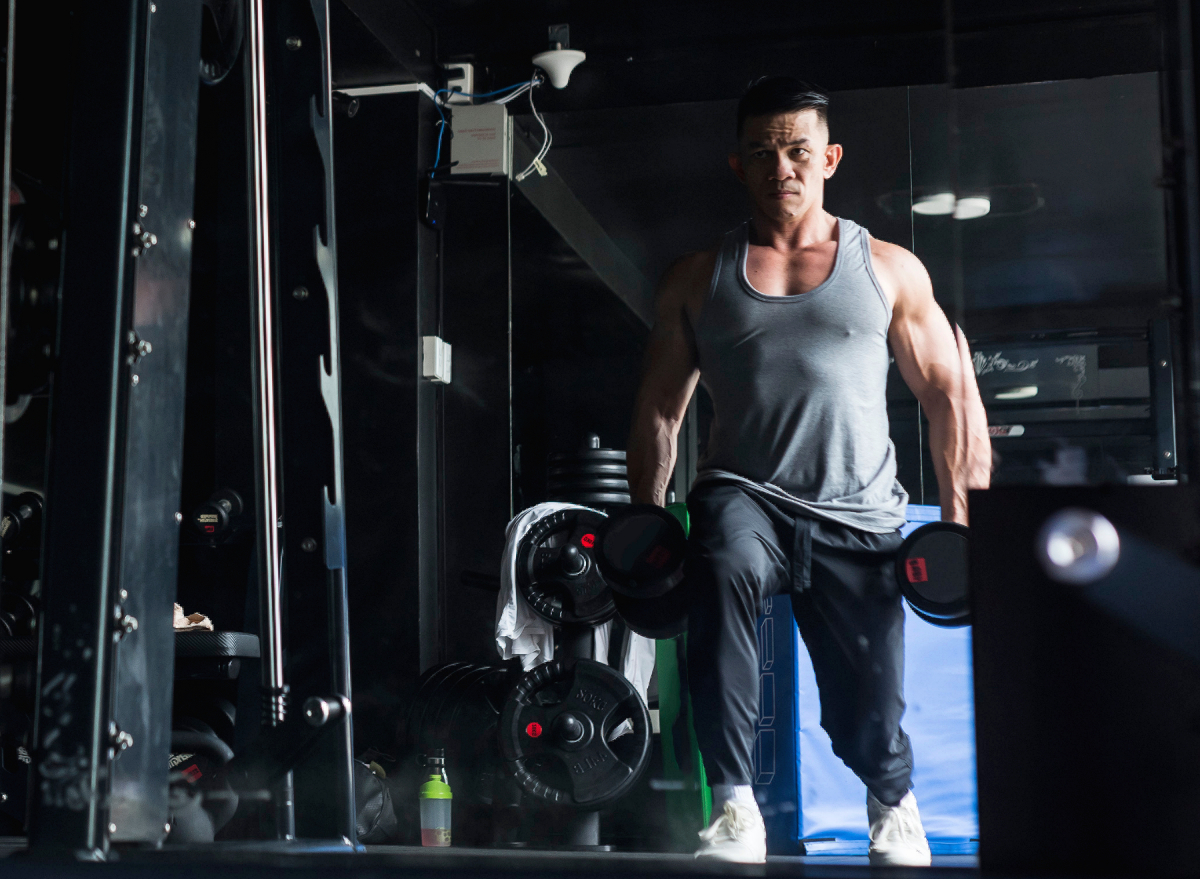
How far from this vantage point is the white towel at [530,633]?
3521 mm

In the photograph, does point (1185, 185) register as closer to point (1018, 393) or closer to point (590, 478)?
point (1018, 393)

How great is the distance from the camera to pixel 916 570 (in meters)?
1.68

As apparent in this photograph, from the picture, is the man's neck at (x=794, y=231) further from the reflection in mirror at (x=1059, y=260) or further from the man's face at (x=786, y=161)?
the reflection in mirror at (x=1059, y=260)

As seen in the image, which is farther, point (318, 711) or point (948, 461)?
point (948, 461)

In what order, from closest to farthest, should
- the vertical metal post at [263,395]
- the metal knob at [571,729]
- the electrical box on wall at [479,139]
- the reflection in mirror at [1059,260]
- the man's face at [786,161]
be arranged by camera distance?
the reflection in mirror at [1059,260], the vertical metal post at [263,395], the man's face at [786,161], the metal knob at [571,729], the electrical box on wall at [479,139]

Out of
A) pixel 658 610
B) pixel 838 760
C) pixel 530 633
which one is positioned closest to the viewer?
pixel 658 610

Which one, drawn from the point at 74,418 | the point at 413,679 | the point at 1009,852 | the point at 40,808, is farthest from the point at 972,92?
the point at 413,679

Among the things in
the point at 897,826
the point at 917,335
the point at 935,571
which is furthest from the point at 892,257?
the point at 897,826

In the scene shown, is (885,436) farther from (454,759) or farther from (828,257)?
(454,759)

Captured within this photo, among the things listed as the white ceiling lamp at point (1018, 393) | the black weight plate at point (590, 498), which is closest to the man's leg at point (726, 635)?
the white ceiling lamp at point (1018, 393)

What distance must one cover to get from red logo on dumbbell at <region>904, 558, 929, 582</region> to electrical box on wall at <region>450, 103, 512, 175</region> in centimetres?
339

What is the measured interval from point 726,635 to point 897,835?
529 millimetres

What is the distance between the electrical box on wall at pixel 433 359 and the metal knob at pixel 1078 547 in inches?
155

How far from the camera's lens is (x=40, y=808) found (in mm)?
994
